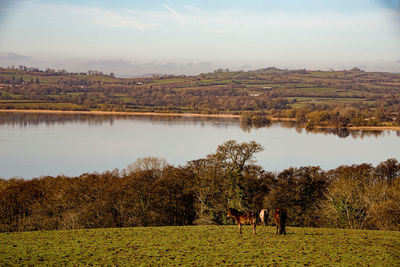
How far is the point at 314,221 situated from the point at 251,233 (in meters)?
9.35

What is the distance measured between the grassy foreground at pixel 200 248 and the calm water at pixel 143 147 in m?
27.0

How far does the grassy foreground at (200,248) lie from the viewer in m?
8.00

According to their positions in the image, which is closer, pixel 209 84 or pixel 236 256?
pixel 236 256

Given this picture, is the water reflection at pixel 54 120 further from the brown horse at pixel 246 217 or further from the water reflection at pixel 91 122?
the brown horse at pixel 246 217

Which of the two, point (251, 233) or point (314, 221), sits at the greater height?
point (251, 233)

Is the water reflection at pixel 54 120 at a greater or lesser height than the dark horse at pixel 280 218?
lesser

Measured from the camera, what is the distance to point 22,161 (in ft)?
134

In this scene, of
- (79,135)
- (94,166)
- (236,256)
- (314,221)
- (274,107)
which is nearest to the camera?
(236,256)

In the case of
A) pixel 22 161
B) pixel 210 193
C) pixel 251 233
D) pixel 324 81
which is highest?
pixel 324 81

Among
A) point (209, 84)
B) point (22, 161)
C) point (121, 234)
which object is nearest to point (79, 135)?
point (22, 161)

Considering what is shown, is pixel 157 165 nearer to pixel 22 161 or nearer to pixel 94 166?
pixel 94 166

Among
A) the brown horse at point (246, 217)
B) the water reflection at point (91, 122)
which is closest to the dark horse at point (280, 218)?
the brown horse at point (246, 217)

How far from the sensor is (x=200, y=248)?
8938 millimetres

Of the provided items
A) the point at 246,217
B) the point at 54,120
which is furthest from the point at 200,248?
the point at 54,120
